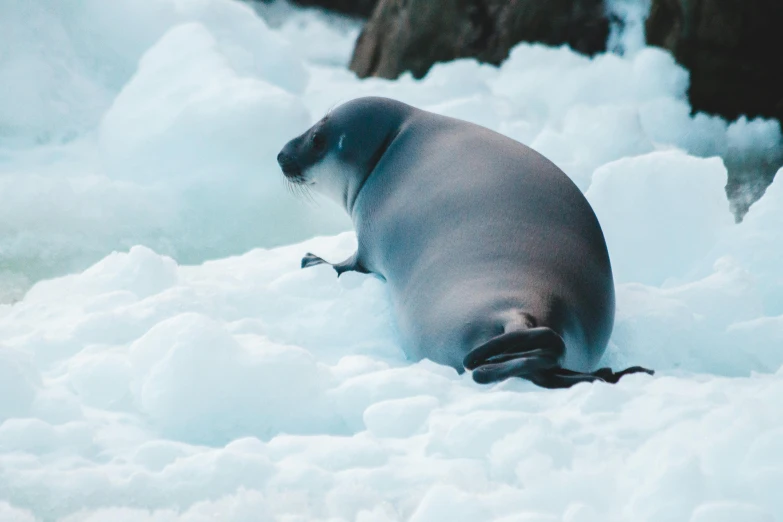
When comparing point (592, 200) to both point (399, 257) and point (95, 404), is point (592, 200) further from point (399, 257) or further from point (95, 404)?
point (95, 404)

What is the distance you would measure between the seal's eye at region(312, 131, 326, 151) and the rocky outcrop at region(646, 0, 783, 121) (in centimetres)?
363

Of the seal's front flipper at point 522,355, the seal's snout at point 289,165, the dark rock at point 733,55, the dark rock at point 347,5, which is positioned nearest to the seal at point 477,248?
the seal's front flipper at point 522,355

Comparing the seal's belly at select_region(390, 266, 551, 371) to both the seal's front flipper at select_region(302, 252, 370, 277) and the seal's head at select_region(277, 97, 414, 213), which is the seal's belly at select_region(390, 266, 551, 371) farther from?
the seal's head at select_region(277, 97, 414, 213)

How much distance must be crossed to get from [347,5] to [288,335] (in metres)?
11.2

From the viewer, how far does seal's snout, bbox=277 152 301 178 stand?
4402mm

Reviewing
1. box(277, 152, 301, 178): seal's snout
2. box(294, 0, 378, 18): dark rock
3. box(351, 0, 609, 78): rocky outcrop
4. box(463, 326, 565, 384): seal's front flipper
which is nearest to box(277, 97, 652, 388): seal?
box(463, 326, 565, 384): seal's front flipper

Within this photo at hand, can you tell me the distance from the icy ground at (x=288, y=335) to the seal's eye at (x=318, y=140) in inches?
18.4

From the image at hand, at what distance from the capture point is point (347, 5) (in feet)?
44.6

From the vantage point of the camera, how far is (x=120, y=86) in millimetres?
6898

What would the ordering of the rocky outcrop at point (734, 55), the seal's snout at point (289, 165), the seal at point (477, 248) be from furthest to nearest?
the rocky outcrop at point (734, 55) → the seal's snout at point (289, 165) → the seal at point (477, 248)

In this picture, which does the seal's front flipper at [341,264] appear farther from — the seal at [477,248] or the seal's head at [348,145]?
the seal's head at [348,145]

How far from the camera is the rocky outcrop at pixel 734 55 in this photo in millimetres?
6570

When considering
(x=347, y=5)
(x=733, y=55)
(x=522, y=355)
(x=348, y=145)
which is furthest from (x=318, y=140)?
(x=347, y=5)

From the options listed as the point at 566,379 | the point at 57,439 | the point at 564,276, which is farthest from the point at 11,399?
the point at 564,276
